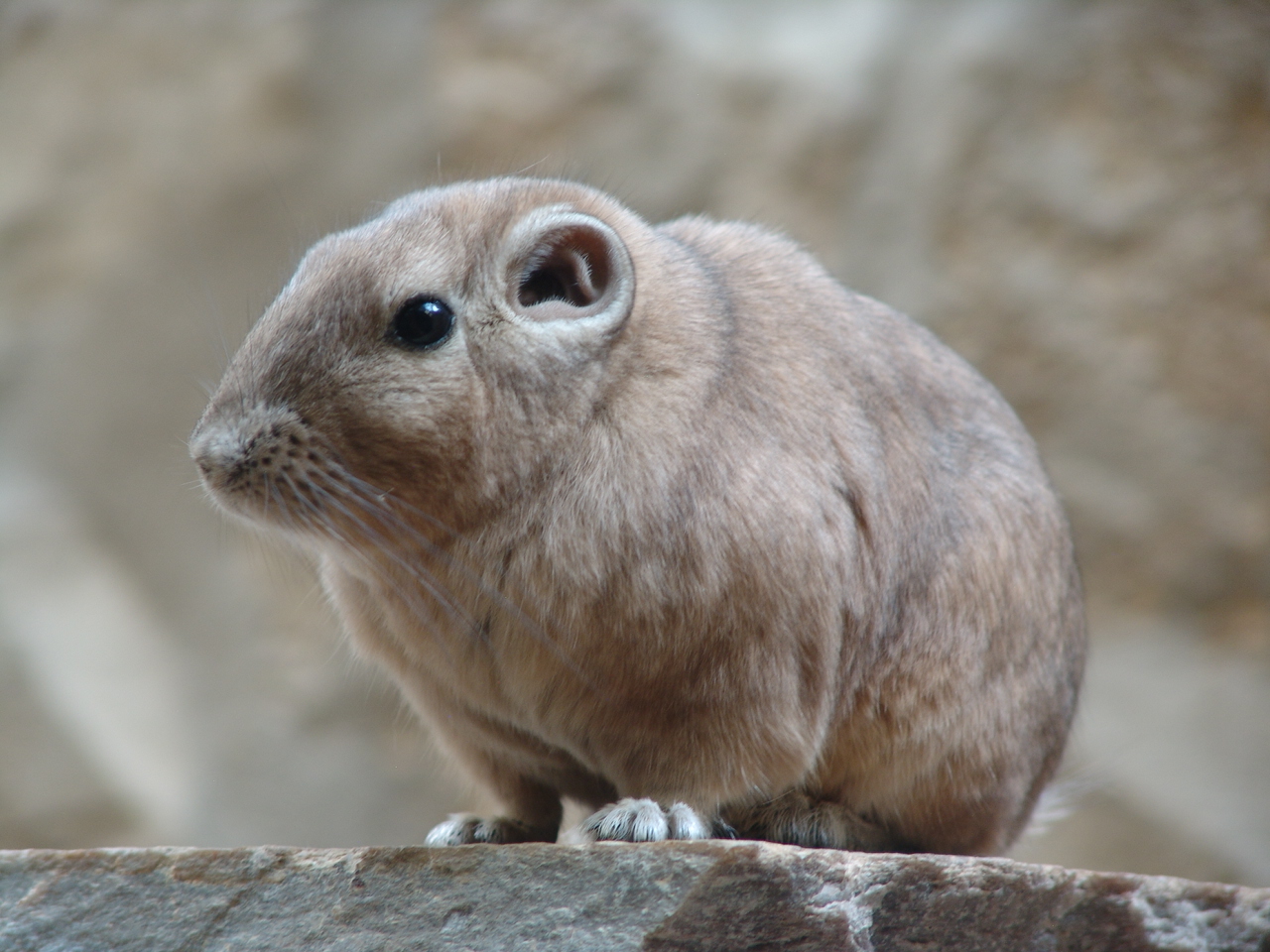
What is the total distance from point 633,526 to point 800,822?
0.80 meters

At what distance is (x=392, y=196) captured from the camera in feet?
18.9

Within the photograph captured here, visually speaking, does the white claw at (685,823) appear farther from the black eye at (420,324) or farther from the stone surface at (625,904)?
the black eye at (420,324)

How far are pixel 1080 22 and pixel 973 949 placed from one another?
4.71m

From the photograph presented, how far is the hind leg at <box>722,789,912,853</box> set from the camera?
9.09 ft

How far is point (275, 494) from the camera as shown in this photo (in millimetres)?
2477

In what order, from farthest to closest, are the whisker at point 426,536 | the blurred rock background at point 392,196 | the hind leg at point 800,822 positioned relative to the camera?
the blurred rock background at point 392,196 → the hind leg at point 800,822 → the whisker at point 426,536

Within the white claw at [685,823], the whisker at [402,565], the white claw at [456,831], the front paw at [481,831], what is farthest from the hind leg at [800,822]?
the whisker at [402,565]

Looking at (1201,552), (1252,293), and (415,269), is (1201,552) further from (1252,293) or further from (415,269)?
(415,269)

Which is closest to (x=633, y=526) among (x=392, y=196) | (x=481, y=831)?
(x=481, y=831)

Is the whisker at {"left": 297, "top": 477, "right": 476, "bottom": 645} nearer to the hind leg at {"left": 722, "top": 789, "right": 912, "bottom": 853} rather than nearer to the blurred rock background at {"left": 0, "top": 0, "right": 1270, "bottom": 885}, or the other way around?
the hind leg at {"left": 722, "top": 789, "right": 912, "bottom": 853}

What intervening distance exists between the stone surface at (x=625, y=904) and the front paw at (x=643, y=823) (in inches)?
8.4

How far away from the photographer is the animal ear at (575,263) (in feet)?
8.50

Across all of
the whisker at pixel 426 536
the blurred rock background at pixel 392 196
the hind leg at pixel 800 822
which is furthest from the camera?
the blurred rock background at pixel 392 196

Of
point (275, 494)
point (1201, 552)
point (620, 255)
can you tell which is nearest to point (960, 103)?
point (1201, 552)
